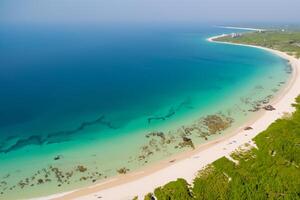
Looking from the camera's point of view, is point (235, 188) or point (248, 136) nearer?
point (235, 188)

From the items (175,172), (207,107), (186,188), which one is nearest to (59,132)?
(175,172)

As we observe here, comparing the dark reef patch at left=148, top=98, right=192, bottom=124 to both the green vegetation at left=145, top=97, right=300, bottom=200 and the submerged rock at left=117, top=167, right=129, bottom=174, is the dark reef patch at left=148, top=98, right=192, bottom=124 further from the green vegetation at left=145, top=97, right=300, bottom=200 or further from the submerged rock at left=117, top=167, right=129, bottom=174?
the green vegetation at left=145, top=97, right=300, bottom=200

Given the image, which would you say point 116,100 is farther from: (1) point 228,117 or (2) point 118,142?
(1) point 228,117

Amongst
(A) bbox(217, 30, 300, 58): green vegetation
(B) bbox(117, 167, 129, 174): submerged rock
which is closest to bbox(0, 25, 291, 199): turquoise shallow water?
(B) bbox(117, 167, 129, 174): submerged rock

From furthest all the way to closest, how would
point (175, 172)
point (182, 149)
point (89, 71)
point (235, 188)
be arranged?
point (89, 71)
point (182, 149)
point (175, 172)
point (235, 188)

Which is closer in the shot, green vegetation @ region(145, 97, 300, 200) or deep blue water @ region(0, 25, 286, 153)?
green vegetation @ region(145, 97, 300, 200)

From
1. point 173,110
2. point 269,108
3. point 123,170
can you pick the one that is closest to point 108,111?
point 173,110
